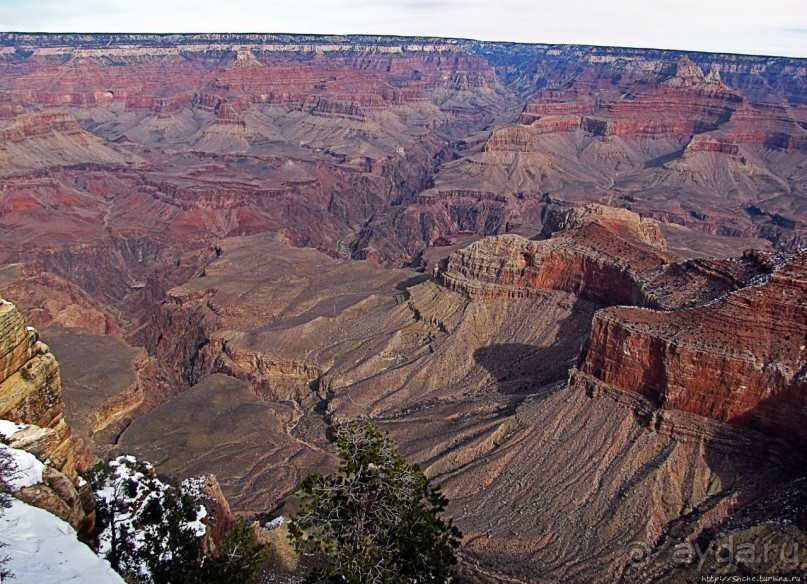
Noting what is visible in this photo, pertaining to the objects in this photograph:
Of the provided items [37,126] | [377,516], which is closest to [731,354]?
[377,516]

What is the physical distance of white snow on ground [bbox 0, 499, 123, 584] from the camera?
15727 mm

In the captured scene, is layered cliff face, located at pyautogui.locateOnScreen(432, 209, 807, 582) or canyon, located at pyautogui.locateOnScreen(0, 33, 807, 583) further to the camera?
canyon, located at pyautogui.locateOnScreen(0, 33, 807, 583)

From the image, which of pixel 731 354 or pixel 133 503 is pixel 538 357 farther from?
pixel 133 503

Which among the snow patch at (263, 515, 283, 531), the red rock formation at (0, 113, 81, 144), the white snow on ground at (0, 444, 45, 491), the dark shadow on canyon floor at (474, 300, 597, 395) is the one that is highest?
the white snow on ground at (0, 444, 45, 491)

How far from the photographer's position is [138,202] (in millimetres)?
151625

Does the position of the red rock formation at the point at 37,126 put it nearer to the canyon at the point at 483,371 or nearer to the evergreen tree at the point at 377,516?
the canyon at the point at 483,371

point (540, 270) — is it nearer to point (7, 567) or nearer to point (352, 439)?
point (352, 439)

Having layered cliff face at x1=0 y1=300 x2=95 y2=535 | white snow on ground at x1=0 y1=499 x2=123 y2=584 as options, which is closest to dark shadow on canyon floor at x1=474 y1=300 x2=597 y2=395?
layered cliff face at x1=0 y1=300 x2=95 y2=535

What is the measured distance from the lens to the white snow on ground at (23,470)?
1925 centimetres

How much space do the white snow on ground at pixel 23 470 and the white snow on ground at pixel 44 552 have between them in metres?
1.15

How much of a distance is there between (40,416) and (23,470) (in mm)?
6087

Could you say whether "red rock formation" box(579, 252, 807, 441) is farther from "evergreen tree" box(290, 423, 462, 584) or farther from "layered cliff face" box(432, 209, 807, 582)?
"evergreen tree" box(290, 423, 462, 584)

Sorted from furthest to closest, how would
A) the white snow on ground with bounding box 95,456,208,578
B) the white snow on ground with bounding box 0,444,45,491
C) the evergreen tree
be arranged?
the white snow on ground with bounding box 95,456,208,578, the evergreen tree, the white snow on ground with bounding box 0,444,45,491

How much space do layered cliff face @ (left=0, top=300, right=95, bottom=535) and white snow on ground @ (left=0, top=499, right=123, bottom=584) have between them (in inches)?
78.8
